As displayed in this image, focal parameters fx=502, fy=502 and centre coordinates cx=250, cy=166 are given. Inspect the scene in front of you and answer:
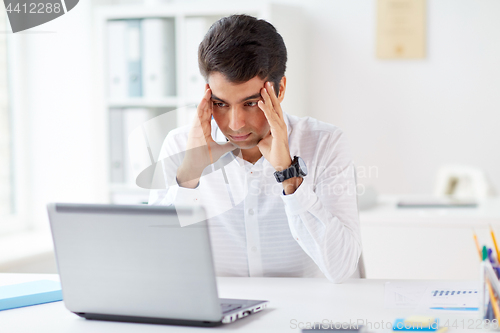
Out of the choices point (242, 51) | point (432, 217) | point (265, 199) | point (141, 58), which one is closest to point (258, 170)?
point (265, 199)

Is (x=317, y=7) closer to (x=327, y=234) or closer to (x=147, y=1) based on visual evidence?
(x=147, y=1)

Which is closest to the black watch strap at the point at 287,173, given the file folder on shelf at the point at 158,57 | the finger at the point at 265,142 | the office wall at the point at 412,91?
the finger at the point at 265,142

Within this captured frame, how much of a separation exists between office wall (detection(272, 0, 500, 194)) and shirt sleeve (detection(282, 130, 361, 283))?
1.66 metres

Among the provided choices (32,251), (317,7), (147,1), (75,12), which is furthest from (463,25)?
(32,251)

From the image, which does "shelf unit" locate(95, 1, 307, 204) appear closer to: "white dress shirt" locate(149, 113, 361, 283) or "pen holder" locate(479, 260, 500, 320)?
"white dress shirt" locate(149, 113, 361, 283)

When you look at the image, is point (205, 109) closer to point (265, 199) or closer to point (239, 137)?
point (239, 137)

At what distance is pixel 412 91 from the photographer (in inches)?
113

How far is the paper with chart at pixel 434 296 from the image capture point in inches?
35.7

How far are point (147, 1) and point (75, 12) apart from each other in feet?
1.30

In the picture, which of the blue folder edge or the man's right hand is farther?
the man's right hand

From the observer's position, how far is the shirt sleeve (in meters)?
1.14

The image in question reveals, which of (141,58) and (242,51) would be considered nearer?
(242,51)

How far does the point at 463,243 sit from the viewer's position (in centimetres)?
190

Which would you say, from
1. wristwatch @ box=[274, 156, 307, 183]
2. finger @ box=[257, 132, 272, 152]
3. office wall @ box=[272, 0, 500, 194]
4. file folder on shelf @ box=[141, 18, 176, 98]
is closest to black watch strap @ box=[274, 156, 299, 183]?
wristwatch @ box=[274, 156, 307, 183]
